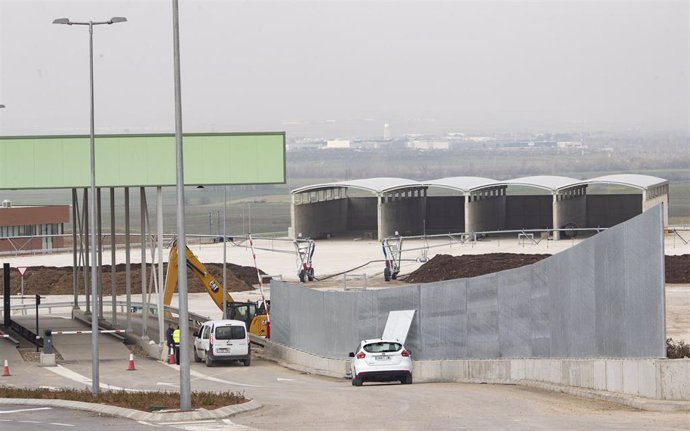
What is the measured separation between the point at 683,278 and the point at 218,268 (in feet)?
90.0

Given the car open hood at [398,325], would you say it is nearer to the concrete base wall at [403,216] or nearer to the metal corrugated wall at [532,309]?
the metal corrugated wall at [532,309]

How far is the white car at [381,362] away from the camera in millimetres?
34750

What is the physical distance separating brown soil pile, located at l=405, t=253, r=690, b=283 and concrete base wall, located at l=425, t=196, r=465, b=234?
121 feet

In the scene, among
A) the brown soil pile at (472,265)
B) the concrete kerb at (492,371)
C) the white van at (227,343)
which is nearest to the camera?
the concrete kerb at (492,371)

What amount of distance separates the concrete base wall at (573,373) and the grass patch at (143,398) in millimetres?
6943

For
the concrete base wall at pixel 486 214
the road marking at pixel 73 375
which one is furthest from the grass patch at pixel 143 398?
the concrete base wall at pixel 486 214

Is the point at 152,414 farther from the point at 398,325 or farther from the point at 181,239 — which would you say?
the point at 398,325

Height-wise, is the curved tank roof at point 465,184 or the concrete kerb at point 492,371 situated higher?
the curved tank roof at point 465,184

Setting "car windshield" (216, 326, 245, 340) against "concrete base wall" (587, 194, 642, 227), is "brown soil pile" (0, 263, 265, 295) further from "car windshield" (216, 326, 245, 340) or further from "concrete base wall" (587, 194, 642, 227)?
"concrete base wall" (587, 194, 642, 227)

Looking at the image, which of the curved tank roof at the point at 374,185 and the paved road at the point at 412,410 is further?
the curved tank roof at the point at 374,185

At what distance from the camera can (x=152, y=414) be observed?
25328mm

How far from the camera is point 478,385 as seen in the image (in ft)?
108

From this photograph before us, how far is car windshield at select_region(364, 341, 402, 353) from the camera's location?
3488 cm

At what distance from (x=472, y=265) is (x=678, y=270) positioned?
1202cm
